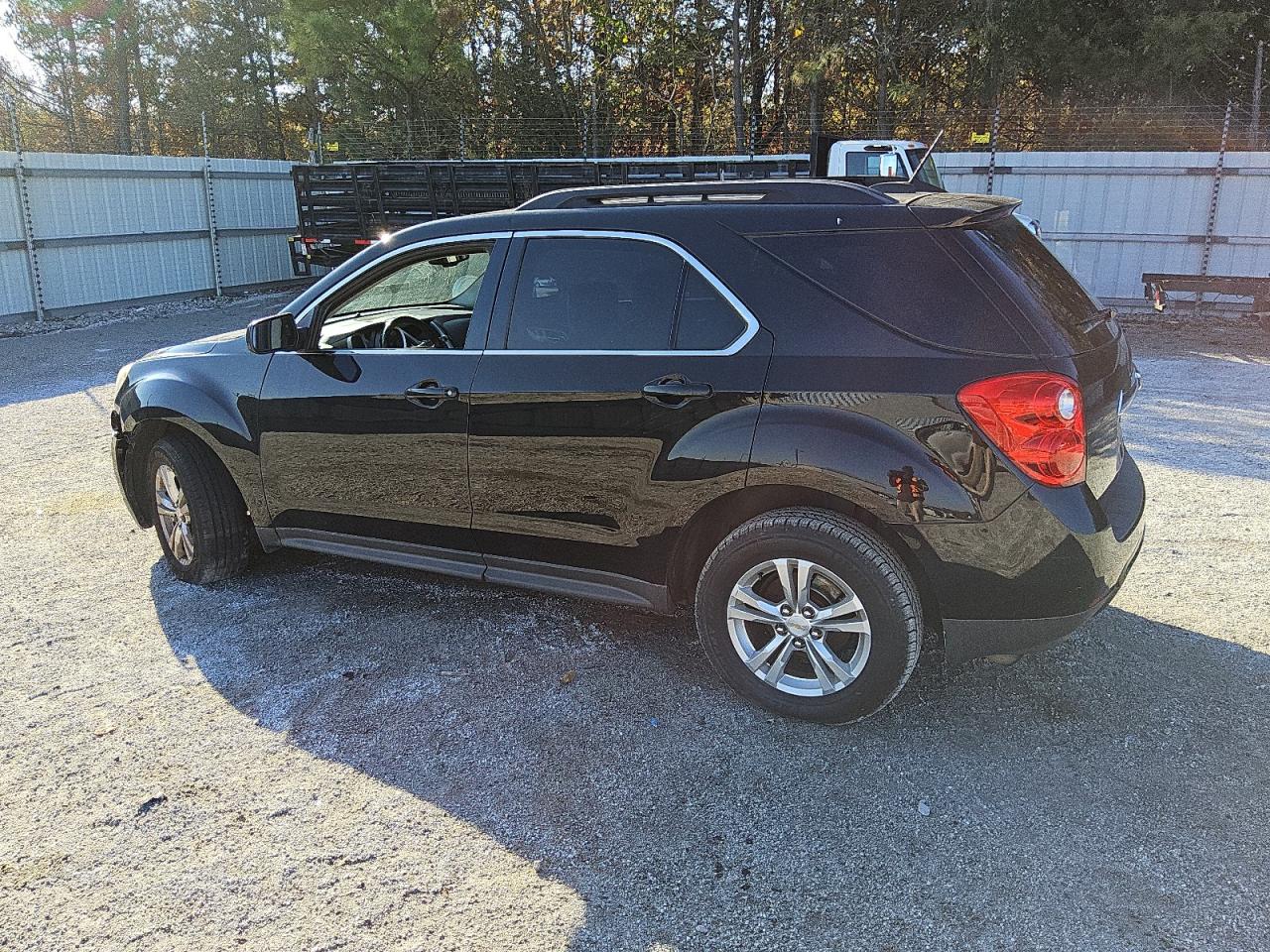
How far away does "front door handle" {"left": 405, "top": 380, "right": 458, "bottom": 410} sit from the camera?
12.5ft

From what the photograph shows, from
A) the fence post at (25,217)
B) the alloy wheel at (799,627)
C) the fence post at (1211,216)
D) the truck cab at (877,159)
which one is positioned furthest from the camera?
the fence post at (1211,216)

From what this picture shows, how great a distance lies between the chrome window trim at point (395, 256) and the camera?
3859 mm

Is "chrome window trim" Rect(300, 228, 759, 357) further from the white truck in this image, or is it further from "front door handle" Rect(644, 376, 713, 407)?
the white truck

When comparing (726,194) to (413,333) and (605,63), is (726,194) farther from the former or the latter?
(605,63)

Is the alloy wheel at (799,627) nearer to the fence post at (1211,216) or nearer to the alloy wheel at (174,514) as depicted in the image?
the alloy wheel at (174,514)

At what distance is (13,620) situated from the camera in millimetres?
4273

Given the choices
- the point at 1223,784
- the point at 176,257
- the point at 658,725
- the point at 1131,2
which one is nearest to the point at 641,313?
the point at 658,725

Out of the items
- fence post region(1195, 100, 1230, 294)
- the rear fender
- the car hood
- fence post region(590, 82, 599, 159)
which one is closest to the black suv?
the rear fender

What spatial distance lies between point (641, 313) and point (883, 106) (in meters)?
21.0

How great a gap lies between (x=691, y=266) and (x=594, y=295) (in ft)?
1.35

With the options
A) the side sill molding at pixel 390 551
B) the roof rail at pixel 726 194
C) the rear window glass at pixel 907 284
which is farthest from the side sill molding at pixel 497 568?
the roof rail at pixel 726 194

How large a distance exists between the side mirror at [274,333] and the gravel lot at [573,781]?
1169 mm

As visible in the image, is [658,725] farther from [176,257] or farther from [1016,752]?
[176,257]

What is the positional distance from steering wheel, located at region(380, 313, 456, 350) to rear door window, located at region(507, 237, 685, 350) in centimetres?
51
